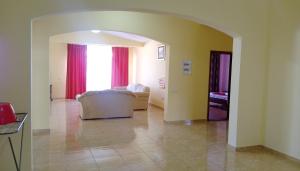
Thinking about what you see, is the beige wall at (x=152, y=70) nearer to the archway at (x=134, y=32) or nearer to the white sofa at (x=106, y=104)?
the white sofa at (x=106, y=104)

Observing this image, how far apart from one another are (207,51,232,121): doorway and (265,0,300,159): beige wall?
2574mm

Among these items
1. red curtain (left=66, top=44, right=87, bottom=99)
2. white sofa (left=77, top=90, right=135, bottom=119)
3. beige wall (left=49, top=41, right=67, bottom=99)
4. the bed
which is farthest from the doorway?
beige wall (left=49, top=41, right=67, bottom=99)

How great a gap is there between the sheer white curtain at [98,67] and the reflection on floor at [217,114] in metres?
5.21

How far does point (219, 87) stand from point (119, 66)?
4572mm

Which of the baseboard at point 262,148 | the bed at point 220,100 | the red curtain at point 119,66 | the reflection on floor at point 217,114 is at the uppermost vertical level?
the red curtain at point 119,66

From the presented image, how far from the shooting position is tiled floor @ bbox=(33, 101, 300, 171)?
3906mm

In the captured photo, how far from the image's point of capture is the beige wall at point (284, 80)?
420 centimetres

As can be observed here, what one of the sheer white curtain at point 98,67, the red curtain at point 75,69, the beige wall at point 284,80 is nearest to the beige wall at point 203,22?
the beige wall at point 284,80

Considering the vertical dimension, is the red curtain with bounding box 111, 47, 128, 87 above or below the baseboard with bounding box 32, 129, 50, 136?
above

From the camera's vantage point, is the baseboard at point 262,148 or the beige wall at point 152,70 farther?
the beige wall at point 152,70

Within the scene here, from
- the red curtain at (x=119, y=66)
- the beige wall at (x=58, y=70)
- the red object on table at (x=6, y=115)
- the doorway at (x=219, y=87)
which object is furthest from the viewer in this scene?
the red curtain at (x=119, y=66)

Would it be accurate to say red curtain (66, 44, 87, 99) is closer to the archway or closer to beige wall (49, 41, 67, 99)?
beige wall (49, 41, 67, 99)

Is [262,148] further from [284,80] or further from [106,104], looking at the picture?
[106,104]

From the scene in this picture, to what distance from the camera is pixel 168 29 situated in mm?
6426
